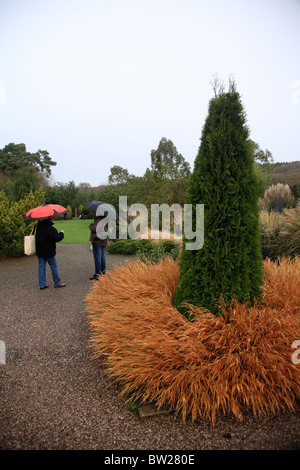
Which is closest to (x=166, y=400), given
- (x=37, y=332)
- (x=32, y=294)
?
(x=37, y=332)

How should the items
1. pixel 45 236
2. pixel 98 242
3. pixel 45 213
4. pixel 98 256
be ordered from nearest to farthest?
pixel 45 213
pixel 45 236
pixel 98 242
pixel 98 256

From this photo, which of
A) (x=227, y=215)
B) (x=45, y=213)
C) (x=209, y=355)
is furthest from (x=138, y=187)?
(x=209, y=355)

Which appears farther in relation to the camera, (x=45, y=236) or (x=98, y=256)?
(x=98, y=256)

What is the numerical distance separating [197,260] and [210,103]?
70.6 inches

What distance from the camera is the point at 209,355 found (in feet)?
7.95

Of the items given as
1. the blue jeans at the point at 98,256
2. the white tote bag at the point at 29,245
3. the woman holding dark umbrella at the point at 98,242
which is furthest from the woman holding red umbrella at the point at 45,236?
the blue jeans at the point at 98,256

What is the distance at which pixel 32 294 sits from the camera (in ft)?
18.1

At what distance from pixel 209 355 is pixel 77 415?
1235mm

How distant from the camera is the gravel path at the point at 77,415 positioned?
1926mm

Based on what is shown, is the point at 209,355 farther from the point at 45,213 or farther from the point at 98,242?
the point at 45,213

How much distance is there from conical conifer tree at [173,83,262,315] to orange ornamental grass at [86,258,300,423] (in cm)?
19

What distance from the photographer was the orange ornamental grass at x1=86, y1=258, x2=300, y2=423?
2205 millimetres
